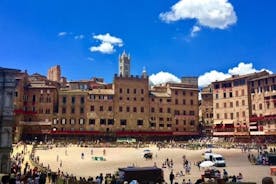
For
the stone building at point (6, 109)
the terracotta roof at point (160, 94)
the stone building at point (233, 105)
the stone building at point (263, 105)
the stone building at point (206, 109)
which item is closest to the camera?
the stone building at point (6, 109)

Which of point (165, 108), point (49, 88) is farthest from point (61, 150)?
point (165, 108)

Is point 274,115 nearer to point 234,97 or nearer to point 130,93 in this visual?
point 234,97

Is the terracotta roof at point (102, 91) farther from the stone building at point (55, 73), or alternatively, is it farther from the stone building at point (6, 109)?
the stone building at point (6, 109)

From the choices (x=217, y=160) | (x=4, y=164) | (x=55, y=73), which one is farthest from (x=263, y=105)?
(x=55, y=73)

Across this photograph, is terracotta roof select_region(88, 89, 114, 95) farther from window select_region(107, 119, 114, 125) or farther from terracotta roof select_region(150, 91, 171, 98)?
terracotta roof select_region(150, 91, 171, 98)

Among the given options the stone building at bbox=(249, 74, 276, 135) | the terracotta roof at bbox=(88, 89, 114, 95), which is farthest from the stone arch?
the stone building at bbox=(249, 74, 276, 135)

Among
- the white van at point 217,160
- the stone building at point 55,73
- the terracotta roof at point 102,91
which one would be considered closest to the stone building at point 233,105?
the terracotta roof at point 102,91

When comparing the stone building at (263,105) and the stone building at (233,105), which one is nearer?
the stone building at (263,105)

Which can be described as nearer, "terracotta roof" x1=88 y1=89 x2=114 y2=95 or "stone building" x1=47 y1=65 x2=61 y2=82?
"terracotta roof" x1=88 y1=89 x2=114 y2=95

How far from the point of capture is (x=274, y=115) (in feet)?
258

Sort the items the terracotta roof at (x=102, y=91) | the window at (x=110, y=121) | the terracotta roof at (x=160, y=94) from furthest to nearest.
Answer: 1. the terracotta roof at (x=160, y=94)
2. the window at (x=110, y=121)
3. the terracotta roof at (x=102, y=91)

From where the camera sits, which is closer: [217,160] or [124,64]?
[217,160]

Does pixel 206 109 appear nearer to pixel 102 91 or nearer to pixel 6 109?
pixel 102 91

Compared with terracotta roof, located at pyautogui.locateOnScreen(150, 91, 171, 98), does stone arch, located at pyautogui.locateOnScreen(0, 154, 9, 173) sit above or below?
below
